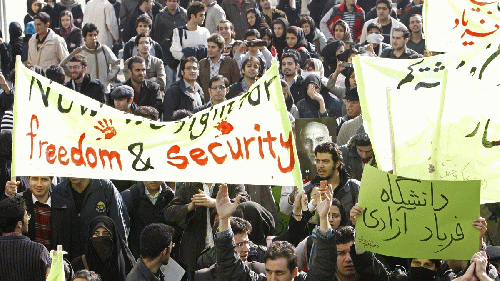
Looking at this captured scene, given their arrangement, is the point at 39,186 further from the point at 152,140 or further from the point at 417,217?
the point at 417,217

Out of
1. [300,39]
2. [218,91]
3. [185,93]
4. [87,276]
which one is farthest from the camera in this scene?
[300,39]

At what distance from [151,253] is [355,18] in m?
9.86

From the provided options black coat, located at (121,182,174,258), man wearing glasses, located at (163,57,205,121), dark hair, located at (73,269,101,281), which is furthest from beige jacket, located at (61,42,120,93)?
dark hair, located at (73,269,101,281)

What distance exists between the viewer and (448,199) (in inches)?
259

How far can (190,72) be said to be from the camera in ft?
39.8

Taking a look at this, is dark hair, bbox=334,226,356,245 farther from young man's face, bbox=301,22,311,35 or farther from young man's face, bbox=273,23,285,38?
young man's face, bbox=301,22,311,35

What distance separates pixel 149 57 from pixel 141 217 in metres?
4.96

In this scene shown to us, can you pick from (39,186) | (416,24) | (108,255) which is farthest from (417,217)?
(416,24)

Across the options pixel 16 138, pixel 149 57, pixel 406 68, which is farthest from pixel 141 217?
pixel 149 57

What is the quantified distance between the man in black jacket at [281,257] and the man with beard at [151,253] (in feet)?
2.03

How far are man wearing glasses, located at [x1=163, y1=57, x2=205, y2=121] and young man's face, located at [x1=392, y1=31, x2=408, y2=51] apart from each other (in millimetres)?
2495

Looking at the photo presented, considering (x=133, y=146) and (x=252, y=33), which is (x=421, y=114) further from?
(x=252, y=33)

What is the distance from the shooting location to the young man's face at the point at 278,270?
6.53 metres

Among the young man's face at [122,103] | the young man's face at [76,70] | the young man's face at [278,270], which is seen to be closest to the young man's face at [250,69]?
the young man's face at [122,103]
